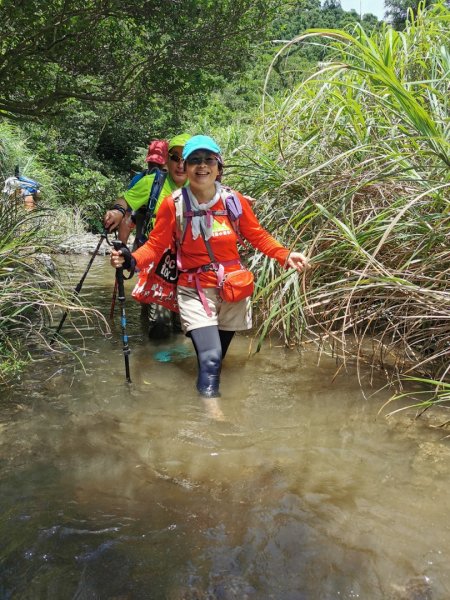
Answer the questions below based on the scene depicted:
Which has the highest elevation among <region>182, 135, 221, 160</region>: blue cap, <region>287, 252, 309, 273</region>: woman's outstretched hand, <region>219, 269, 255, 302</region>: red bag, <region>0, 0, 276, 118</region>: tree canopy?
<region>0, 0, 276, 118</region>: tree canopy

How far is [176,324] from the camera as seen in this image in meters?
5.40

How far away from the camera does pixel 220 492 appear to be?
2.48m

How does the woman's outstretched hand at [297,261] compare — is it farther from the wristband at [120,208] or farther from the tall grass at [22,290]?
the wristband at [120,208]

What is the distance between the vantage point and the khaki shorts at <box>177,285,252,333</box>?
370cm

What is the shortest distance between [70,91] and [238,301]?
3141mm

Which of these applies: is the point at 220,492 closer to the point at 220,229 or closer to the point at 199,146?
the point at 220,229

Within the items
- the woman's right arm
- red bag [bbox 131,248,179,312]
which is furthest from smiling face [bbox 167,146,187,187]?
the woman's right arm

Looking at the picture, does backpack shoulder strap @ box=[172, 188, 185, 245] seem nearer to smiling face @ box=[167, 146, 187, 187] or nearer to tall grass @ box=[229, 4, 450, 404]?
tall grass @ box=[229, 4, 450, 404]

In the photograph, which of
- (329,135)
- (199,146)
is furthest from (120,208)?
(329,135)

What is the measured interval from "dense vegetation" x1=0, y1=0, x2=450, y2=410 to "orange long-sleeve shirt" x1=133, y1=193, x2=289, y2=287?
1.29ft

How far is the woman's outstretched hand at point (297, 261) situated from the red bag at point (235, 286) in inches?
12.8

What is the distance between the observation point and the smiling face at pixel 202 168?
347cm

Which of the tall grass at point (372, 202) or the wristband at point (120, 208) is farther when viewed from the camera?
the wristband at point (120, 208)

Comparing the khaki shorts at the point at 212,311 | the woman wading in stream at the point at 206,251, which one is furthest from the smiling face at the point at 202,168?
the khaki shorts at the point at 212,311
